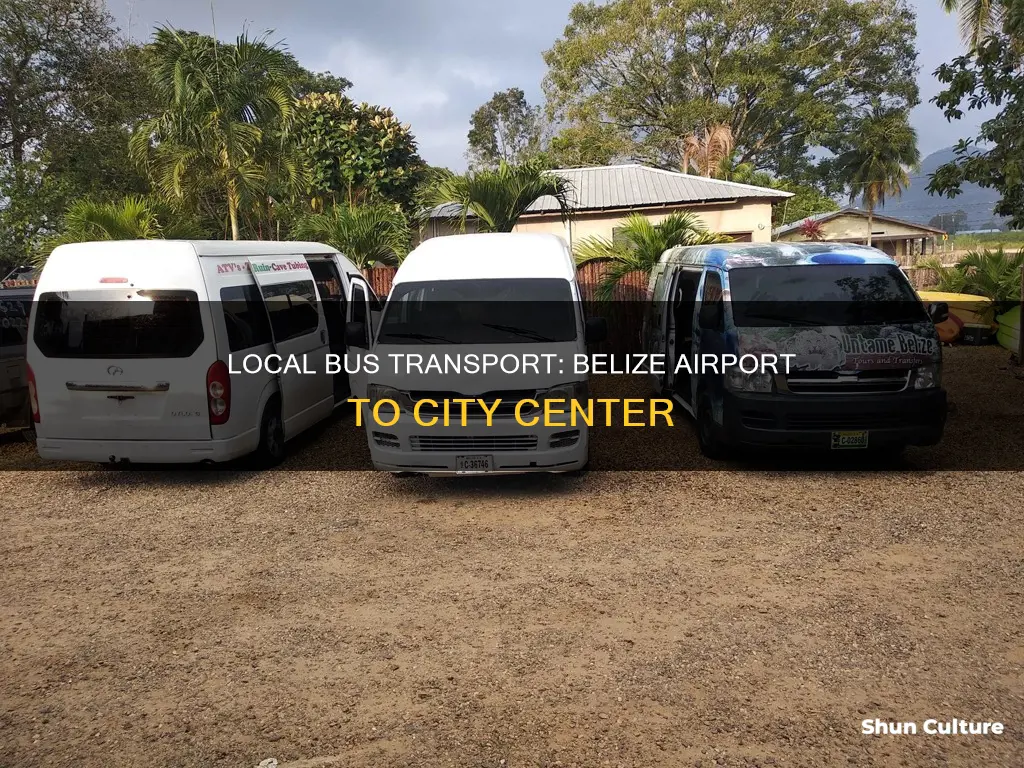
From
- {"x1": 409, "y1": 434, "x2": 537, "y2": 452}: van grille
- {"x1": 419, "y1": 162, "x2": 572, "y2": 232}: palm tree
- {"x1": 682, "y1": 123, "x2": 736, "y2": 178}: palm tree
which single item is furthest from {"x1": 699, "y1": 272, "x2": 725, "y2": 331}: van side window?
{"x1": 682, "y1": 123, "x2": 736, "y2": 178}: palm tree

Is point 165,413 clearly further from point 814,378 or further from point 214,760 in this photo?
point 814,378

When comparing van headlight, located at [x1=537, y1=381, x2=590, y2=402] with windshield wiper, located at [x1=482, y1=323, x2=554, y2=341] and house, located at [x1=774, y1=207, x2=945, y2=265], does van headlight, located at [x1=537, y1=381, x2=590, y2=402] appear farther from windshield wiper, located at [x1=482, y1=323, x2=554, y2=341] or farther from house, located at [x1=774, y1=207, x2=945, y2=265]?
house, located at [x1=774, y1=207, x2=945, y2=265]

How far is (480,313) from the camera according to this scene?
23.3 feet

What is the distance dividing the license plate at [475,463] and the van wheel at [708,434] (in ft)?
7.72

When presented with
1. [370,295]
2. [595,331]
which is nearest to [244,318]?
[595,331]

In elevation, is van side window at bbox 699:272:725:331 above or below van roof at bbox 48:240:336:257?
below

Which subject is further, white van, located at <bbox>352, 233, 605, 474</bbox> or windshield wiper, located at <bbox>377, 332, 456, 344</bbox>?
windshield wiper, located at <bbox>377, 332, 456, 344</bbox>

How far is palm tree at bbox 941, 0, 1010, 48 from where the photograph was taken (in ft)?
48.9

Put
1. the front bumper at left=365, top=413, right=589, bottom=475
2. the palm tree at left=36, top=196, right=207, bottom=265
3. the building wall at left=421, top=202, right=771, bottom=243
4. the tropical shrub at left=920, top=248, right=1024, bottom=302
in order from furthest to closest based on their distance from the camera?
the building wall at left=421, top=202, right=771, bottom=243 < the tropical shrub at left=920, top=248, right=1024, bottom=302 < the palm tree at left=36, top=196, right=207, bottom=265 < the front bumper at left=365, top=413, right=589, bottom=475

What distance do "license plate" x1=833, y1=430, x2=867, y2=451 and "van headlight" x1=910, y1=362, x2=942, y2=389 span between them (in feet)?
2.05

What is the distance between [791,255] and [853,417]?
1.87 meters

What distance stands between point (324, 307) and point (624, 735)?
6920 millimetres

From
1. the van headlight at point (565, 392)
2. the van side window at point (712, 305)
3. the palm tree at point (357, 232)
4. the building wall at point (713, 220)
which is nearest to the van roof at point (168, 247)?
the van headlight at point (565, 392)

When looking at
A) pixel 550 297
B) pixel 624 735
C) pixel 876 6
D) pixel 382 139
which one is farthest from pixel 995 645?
pixel 876 6
